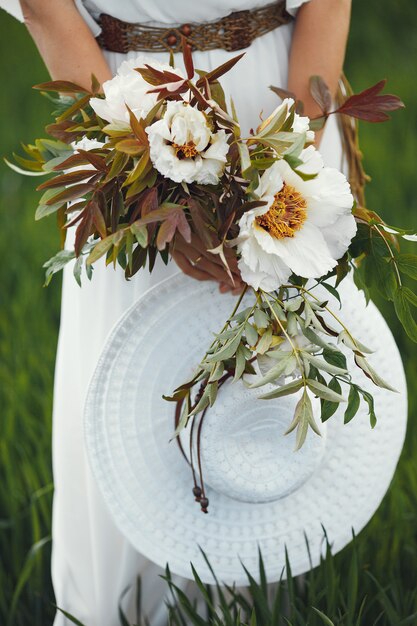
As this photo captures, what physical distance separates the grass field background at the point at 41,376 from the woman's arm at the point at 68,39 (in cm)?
82

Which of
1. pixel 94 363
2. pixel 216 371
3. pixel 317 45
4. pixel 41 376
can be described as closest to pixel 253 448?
pixel 216 371

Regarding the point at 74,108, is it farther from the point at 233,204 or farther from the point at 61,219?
the point at 233,204

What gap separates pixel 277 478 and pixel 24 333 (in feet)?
4.65

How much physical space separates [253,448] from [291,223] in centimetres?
37

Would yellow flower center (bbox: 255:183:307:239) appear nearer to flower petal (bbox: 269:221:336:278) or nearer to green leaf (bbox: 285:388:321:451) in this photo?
Answer: flower petal (bbox: 269:221:336:278)

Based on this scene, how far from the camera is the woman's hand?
1.19 metres

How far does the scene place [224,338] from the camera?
108 centimetres

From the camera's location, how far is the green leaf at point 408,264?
1.11 m

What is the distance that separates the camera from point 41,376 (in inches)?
95.0

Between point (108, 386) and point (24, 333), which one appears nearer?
point (108, 386)

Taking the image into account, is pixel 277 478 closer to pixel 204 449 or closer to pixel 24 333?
pixel 204 449

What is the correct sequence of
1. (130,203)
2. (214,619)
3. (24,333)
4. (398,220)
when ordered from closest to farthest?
1. (130,203)
2. (214,619)
3. (24,333)
4. (398,220)

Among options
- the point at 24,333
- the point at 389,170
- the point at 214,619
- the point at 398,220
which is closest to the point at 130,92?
the point at 214,619

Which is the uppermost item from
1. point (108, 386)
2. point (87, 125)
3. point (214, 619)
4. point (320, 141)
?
point (87, 125)
